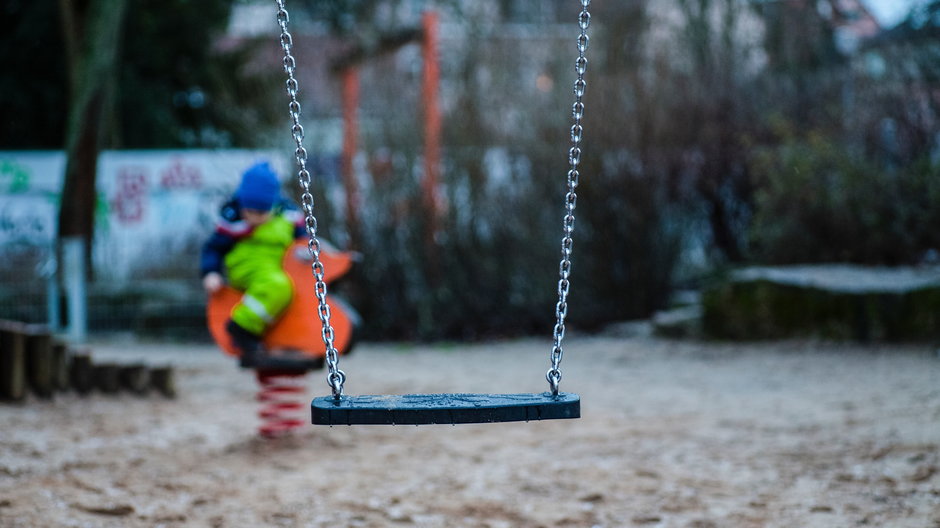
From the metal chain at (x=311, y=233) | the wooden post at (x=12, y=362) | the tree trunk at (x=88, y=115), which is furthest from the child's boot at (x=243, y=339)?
the tree trunk at (x=88, y=115)

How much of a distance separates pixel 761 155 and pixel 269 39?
968 cm

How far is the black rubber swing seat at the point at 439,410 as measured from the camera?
8.61 feet

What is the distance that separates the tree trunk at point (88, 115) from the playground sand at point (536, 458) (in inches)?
195

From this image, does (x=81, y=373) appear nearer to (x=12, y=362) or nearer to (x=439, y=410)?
(x=12, y=362)

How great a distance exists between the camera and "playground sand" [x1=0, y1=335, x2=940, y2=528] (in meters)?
3.69

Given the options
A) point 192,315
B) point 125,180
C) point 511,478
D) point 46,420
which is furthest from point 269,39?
point 511,478

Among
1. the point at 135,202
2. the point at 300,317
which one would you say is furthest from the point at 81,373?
the point at 135,202

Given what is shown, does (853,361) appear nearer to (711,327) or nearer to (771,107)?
(711,327)

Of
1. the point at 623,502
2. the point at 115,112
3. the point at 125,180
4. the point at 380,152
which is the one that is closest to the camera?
the point at 623,502

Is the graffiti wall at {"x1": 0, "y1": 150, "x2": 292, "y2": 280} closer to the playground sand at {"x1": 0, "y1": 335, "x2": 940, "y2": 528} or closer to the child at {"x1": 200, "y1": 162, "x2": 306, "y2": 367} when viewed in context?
the playground sand at {"x1": 0, "y1": 335, "x2": 940, "y2": 528}

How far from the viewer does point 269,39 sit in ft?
54.2

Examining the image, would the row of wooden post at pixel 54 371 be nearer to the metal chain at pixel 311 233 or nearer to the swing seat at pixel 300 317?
the swing seat at pixel 300 317

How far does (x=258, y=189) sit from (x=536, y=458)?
71.3 inches

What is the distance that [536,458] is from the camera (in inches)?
186
